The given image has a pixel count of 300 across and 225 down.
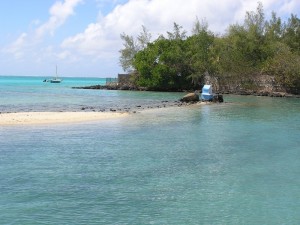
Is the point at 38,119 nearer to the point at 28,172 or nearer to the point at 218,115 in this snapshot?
the point at 218,115

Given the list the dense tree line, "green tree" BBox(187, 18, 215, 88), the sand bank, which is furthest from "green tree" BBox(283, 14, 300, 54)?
the sand bank

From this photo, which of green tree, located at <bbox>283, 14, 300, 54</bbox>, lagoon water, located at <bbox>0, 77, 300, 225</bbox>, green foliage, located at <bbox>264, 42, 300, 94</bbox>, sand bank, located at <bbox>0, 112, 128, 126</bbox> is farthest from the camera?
green tree, located at <bbox>283, 14, 300, 54</bbox>

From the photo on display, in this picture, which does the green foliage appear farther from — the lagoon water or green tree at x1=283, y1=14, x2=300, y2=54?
the lagoon water

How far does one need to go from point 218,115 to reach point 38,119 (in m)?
11.9

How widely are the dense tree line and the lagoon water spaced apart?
114 feet

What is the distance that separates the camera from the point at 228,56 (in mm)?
58469

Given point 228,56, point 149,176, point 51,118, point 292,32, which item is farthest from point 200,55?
point 149,176

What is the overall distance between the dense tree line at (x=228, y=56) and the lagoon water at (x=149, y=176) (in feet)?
114

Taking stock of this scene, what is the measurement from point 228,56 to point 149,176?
4894 cm

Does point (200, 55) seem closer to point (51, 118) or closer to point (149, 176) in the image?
point (51, 118)

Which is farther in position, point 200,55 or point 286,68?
point 200,55

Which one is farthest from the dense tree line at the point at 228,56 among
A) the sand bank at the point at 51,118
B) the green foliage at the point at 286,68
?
the sand bank at the point at 51,118

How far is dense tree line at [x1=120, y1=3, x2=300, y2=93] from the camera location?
54359 millimetres

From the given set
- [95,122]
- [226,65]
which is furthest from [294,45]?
[95,122]
